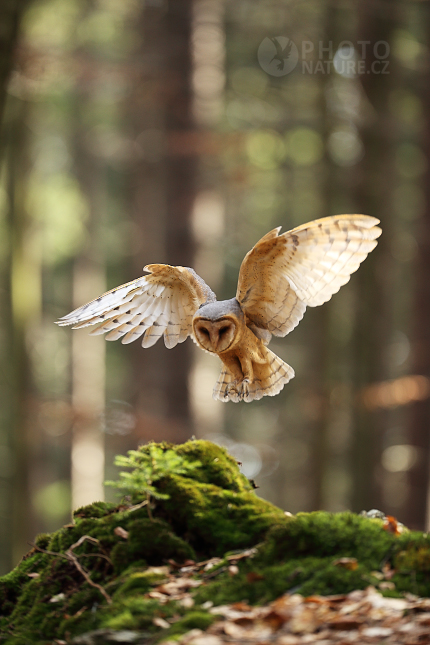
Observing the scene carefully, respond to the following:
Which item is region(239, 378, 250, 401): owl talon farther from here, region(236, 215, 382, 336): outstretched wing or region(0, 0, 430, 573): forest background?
region(0, 0, 430, 573): forest background

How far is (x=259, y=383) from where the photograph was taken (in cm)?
437

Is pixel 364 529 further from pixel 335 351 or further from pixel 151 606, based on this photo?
pixel 335 351

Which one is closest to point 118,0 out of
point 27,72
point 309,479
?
point 27,72

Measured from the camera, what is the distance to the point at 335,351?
10992 millimetres

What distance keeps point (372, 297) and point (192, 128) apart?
4323mm

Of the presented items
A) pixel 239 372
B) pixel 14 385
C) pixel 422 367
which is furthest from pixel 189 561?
pixel 422 367

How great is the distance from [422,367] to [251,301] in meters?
6.86

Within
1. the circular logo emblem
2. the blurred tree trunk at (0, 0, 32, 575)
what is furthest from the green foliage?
the circular logo emblem

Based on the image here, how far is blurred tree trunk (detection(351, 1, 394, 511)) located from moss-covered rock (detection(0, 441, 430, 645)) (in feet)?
22.6

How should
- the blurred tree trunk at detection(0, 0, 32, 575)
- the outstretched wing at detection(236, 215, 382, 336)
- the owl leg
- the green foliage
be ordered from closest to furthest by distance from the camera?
the green foliage < the outstretched wing at detection(236, 215, 382, 336) < the owl leg < the blurred tree trunk at detection(0, 0, 32, 575)

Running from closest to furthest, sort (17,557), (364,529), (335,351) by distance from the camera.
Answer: (364,529) → (17,557) → (335,351)

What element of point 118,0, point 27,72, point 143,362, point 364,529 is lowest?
point 364,529

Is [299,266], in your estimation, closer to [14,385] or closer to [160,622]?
[160,622]

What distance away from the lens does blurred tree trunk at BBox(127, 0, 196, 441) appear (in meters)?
10.1
